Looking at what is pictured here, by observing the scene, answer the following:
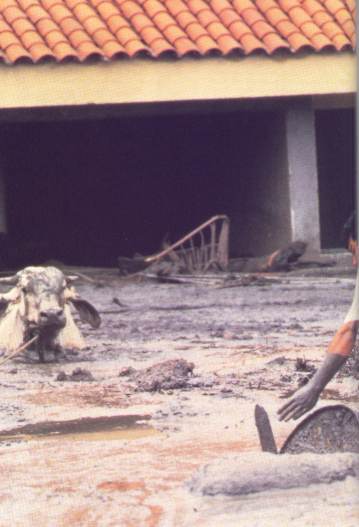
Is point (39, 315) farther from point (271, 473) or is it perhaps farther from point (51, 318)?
point (271, 473)

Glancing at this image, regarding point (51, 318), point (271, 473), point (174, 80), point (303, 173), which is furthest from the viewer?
point (303, 173)

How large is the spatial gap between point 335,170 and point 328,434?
11535 mm

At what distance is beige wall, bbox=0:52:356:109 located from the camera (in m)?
14.7

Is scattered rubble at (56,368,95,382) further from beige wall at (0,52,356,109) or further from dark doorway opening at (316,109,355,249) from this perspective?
dark doorway opening at (316,109,355,249)

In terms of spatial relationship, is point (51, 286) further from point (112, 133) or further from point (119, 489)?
point (112, 133)

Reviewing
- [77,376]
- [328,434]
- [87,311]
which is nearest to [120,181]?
[87,311]

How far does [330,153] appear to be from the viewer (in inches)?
674

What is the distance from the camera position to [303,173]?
1585 centimetres

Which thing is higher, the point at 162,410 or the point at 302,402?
the point at 302,402

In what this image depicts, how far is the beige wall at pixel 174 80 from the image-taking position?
48.1 ft

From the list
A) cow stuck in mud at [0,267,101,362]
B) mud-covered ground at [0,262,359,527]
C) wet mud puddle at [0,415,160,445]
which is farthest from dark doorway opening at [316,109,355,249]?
wet mud puddle at [0,415,160,445]

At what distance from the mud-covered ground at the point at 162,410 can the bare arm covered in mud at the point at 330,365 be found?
321 millimetres

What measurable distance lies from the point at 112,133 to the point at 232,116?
1632mm

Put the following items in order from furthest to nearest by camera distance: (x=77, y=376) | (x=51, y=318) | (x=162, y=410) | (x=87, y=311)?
(x=87, y=311)
(x=51, y=318)
(x=77, y=376)
(x=162, y=410)
